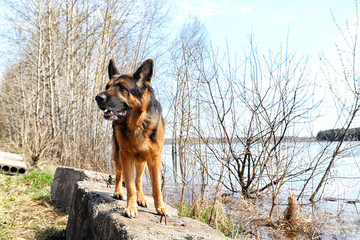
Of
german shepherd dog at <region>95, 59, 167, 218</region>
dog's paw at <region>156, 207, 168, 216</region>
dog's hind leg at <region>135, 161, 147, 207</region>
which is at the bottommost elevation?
dog's paw at <region>156, 207, 168, 216</region>

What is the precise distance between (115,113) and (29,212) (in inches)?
149

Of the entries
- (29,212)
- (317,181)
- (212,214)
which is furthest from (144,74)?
(317,181)

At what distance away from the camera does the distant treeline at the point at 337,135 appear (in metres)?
7.33

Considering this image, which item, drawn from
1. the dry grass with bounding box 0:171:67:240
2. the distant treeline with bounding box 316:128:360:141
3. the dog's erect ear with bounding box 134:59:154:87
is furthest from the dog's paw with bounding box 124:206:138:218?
the distant treeline with bounding box 316:128:360:141

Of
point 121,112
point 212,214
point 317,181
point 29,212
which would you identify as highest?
point 121,112

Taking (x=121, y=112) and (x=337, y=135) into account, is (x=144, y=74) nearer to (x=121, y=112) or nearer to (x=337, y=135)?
(x=121, y=112)

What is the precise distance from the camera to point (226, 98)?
6406 mm

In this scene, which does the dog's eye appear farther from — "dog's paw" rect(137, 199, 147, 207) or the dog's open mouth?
"dog's paw" rect(137, 199, 147, 207)

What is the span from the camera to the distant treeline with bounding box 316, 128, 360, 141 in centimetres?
733

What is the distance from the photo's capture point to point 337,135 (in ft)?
24.0

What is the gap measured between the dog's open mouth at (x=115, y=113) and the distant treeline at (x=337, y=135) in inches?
230

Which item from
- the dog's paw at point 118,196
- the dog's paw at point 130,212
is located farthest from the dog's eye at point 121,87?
the dog's paw at point 118,196

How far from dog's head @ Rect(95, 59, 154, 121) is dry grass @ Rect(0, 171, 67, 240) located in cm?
281

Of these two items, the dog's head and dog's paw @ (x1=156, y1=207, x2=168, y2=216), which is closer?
the dog's head
